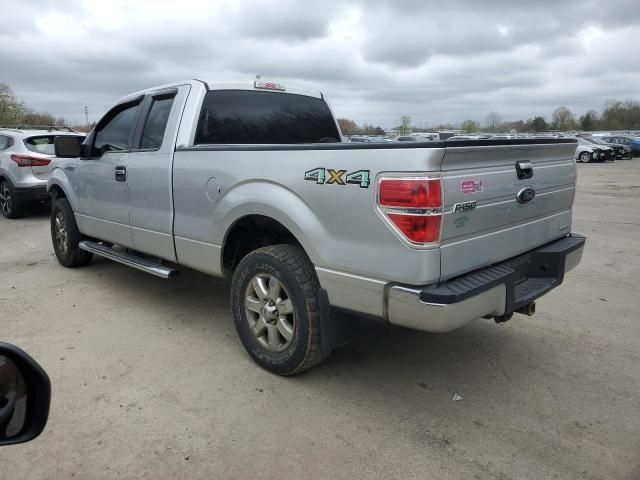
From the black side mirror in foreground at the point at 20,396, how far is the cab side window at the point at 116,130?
373 centimetres

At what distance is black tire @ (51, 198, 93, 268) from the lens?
19.3ft

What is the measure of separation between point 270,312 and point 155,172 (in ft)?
5.54

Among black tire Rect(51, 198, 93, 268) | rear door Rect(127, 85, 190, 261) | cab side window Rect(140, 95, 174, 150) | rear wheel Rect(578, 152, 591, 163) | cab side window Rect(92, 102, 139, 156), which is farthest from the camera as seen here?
rear wheel Rect(578, 152, 591, 163)

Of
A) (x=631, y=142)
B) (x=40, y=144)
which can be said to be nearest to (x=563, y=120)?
(x=631, y=142)

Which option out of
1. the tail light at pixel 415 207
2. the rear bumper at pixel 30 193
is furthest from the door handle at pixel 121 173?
the rear bumper at pixel 30 193

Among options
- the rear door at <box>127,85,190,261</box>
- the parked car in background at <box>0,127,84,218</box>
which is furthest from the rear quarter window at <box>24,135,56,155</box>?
the rear door at <box>127,85,190,261</box>

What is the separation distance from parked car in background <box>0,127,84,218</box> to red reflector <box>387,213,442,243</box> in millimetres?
8672

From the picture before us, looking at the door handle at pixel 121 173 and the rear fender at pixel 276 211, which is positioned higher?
the door handle at pixel 121 173

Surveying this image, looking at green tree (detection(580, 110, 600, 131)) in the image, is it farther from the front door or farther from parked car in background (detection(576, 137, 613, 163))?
the front door

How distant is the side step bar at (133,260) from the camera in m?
4.27

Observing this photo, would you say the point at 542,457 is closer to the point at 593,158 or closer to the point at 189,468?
the point at 189,468

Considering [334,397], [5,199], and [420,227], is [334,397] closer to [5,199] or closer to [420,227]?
[420,227]

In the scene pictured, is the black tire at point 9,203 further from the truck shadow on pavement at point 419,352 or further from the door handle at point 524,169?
the door handle at point 524,169

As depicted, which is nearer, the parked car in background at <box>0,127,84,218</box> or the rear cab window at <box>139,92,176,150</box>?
the rear cab window at <box>139,92,176,150</box>
